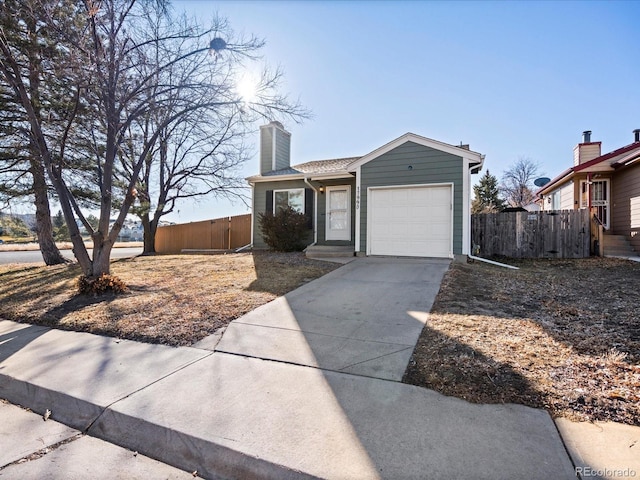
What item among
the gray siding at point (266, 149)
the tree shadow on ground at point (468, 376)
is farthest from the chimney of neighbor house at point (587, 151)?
the tree shadow on ground at point (468, 376)

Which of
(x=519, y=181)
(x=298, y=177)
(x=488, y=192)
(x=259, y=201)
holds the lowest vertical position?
(x=259, y=201)

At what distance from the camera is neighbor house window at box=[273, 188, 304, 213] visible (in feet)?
39.1

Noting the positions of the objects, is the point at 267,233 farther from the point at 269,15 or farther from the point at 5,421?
the point at 5,421

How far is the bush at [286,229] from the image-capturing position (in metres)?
11.0

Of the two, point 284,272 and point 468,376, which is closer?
point 468,376

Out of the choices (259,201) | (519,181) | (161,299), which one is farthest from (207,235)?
(519,181)

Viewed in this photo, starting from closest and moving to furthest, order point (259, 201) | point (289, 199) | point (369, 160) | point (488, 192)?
point (369, 160) → point (289, 199) → point (259, 201) → point (488, 192)

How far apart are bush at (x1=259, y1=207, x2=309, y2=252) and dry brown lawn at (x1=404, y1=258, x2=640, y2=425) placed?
20.4ft

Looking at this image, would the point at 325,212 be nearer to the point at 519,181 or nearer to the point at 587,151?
the point at 587,151

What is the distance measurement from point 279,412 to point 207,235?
1500 centimetres

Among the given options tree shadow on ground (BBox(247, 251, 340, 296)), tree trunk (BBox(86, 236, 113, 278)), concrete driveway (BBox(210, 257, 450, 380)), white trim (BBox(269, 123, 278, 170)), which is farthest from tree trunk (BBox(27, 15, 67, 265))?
white trim (BBox(269, 123, 278, 170))

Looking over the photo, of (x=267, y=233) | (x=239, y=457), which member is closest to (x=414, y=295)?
(x=239, y=457)

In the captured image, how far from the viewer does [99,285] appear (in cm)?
573

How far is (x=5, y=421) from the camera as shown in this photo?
2508 millimetres
